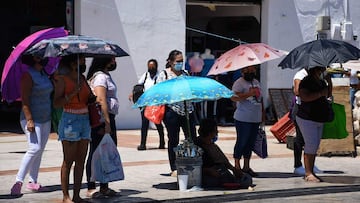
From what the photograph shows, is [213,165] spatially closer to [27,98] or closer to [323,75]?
[323,75]

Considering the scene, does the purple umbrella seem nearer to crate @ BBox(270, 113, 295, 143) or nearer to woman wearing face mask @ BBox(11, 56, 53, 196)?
woman wearing face mask @ BBox(11, 56, 53, 196)

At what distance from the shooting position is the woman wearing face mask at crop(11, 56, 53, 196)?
8977 millimetres

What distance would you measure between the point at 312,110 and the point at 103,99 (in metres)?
3.12

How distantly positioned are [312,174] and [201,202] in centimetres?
219

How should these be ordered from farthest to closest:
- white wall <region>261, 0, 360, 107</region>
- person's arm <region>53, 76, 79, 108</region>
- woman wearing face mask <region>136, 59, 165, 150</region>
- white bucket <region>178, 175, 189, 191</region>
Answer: white wall <region>261, 0, 360, 107</region>, woman wearing face mask <region>136, 59, 165, 150</region>, white bucket <region>178, 175, 189, 191</region>, person's arm <region>53, 76, 79, 108</region>

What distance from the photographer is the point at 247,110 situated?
1050 centimetres

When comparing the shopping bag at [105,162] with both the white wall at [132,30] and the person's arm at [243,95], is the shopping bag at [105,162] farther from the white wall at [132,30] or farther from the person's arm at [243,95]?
the white wall at [132,30]

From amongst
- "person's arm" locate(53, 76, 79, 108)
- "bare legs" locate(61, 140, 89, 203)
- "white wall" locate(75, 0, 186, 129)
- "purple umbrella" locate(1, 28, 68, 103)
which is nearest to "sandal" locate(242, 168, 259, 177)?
"bare legs" locate(61, 140, 89, 203)

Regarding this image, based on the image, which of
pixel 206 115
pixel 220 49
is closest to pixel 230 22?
pixel 220 49

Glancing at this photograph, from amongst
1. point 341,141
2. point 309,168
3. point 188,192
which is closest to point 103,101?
point 188,192

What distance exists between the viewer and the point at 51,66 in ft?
31.9

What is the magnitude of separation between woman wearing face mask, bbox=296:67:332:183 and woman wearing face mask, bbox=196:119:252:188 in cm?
114

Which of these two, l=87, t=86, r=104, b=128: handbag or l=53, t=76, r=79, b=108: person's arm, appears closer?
l=53, t=76, r=79, b=108: person's arm

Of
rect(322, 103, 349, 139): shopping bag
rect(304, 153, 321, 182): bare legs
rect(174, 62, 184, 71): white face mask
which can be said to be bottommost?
rect(304, 153, 321, 182): bare legs
